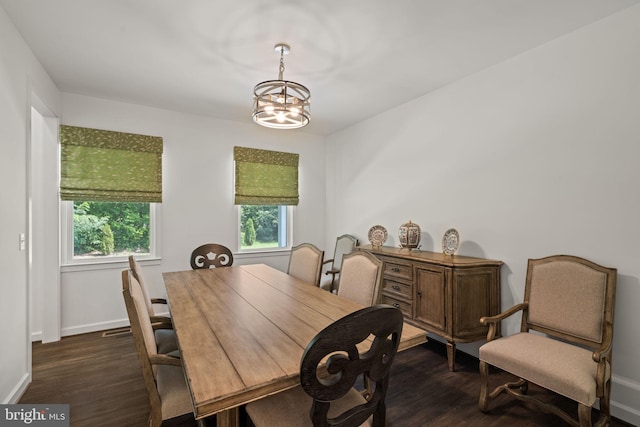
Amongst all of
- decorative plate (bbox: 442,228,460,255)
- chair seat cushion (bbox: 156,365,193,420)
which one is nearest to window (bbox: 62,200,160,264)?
chair seat cushion (bbox: 156,365,193,420)

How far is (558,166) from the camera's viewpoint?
234 cm

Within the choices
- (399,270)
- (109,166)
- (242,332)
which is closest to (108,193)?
(109,166)

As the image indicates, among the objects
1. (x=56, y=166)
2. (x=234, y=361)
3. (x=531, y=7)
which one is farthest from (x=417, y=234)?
(x=56, y=166)

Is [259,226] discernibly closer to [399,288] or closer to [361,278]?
[399,288]

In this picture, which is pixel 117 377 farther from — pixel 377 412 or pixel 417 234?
pixel 417 234

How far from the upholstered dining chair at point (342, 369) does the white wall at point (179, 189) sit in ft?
10.1

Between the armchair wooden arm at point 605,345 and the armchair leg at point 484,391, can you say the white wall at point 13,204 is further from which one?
the armchair wooden arm at point 605,345

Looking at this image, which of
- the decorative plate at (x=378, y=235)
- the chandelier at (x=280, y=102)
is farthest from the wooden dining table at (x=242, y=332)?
the decorative plate at (x=378, y=235)

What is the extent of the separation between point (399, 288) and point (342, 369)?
2183 millimetres

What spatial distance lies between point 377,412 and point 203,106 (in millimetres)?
3659

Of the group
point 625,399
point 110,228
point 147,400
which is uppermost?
point 110,228

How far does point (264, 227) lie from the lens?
4.68 metres

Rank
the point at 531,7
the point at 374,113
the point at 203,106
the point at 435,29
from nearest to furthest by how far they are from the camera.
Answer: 1. the point at 531,7
2. the point at 435,29
3. the point at 203,106
4. the point at 374,113

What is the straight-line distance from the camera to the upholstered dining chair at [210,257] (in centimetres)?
322
